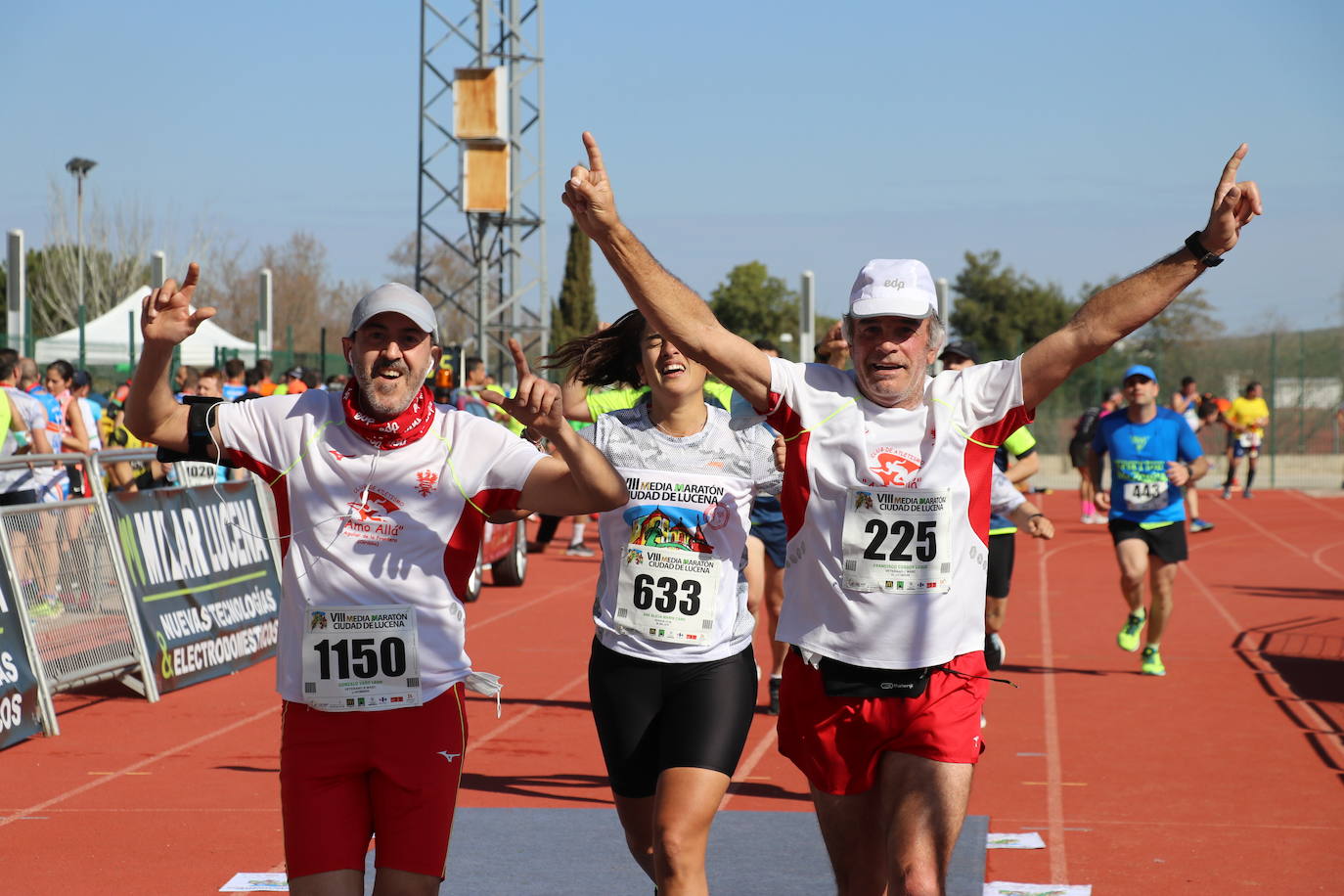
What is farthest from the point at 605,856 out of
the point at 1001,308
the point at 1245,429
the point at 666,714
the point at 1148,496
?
the point at 1001,308

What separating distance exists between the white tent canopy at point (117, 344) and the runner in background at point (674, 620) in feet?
70.2

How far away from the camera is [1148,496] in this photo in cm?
1103

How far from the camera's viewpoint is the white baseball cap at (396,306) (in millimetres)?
4062

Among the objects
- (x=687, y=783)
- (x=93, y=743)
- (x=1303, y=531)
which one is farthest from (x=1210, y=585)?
(x=687, y=783)

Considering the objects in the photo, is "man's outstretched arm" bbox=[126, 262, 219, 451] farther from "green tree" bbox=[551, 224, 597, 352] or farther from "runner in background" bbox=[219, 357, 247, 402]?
"green tree" bbox=[551, 224, 597, 352]

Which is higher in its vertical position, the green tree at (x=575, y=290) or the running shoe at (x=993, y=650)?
the green tree at (x=575, y=290)

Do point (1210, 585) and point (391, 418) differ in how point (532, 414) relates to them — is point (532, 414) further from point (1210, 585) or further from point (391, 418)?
point (1210, 585)

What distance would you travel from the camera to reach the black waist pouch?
14.4 ft

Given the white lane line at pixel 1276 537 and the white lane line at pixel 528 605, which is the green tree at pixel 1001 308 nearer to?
the white lane line at pixel 1276 537

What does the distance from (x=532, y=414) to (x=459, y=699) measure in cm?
86

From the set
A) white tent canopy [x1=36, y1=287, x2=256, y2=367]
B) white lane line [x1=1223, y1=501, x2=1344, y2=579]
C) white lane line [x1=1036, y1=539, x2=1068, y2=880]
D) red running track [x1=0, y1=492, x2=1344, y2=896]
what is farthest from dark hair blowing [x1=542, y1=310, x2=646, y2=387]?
white tent canopy [x1=36, y1=287, x2=256, y2=367]

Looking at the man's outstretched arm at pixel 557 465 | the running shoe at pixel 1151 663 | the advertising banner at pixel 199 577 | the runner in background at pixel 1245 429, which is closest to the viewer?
the man's outstretched arm at pixel 557 465

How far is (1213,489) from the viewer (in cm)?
3291

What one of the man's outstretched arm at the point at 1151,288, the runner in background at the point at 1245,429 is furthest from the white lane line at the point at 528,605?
the runner in background at the point at 1245,429
